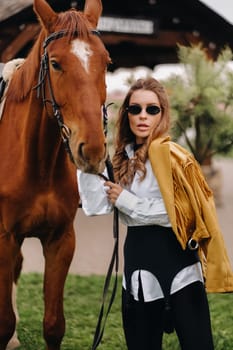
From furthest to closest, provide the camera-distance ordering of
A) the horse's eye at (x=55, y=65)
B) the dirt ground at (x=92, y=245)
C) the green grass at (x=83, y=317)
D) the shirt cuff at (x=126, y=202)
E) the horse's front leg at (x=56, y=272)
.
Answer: the dirt ground at (x=92, y=245) → the green grass at (x=83, y=317) → the horse's front leg at (x=56, y=272) → the shirt cuff at (x=126, y=202) → the horse's eye at (x=55, y=65)

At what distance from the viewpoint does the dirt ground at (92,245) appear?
6.54 metres

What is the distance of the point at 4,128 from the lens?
310 cm

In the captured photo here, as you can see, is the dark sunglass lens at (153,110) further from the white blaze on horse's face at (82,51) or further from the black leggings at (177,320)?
the black leggings at (177,320)

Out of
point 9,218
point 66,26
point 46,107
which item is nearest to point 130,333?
point 9,218

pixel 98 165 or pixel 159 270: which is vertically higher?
pixel 98 165

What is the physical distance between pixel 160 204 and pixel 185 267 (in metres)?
0.29

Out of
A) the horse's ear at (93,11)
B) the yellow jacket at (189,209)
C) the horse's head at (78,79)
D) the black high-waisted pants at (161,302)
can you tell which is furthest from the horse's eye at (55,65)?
the black high-waisted pants at (161,302)

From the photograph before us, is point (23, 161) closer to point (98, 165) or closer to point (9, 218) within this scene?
point (9, 218)

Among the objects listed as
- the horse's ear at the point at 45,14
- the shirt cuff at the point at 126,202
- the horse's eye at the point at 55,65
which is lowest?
the shirt cuff at the point at 126,202

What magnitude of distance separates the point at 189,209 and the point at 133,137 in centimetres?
46

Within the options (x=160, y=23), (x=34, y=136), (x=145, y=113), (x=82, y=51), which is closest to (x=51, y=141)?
(x=34, y=136)

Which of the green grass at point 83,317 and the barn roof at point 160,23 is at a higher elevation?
the barn roof at point 160,23

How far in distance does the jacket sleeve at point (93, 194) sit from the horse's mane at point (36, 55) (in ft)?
1.85

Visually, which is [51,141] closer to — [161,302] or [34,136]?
[34,136]
